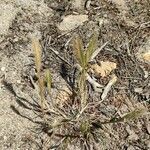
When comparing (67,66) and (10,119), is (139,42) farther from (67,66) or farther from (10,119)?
(10,119)

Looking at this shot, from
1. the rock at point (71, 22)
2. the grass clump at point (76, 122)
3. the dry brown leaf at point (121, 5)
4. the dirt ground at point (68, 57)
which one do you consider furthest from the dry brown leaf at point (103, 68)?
the dry brown leaf at point (121, 5)

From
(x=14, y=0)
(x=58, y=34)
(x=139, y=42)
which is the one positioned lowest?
(x=139, y=42)

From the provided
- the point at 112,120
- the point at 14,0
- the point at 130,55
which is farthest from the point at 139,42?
the point at 14,0

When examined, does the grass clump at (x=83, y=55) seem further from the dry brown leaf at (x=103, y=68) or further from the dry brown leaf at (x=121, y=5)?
the dry brown leaf at (x=121, y=5)

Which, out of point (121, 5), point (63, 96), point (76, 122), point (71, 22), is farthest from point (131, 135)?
point (121, 5)

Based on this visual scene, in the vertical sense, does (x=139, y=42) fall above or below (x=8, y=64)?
below

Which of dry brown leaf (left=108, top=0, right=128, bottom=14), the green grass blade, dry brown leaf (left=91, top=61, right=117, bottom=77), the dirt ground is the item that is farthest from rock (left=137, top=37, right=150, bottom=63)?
the green grass blade

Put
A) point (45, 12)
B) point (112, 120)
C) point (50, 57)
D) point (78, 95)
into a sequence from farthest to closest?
1. point (45, 12)
2. point (50, 57)
3. point (78, 95)
4. point (112, 120)
